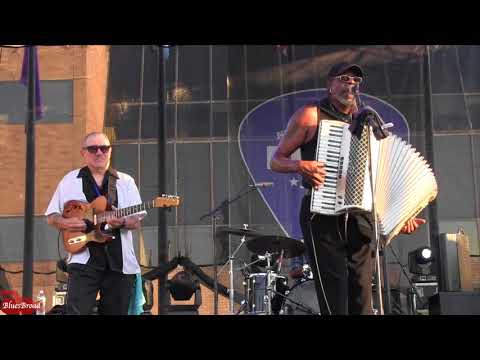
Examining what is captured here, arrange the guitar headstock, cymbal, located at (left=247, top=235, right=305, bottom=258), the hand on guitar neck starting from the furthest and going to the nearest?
cymbal, located at (left=247, top=235, right=305, bottom=258) < the guitar headstock < the hand on guitar neck

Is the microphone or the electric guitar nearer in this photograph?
the electric guitar

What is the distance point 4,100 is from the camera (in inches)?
269

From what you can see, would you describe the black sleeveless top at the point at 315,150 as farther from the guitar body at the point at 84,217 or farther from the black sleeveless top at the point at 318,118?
the guitar body at the point at 84,217

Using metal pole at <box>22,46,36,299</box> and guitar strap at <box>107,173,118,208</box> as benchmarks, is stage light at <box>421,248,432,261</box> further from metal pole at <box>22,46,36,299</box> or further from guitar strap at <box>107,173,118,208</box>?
metal pole at <box>22,46,36,299</box>

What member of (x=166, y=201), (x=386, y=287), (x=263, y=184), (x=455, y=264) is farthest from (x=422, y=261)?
(x=166, y=201)

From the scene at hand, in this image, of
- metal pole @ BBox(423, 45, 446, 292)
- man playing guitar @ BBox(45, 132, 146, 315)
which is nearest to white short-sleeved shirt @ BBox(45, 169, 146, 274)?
man playing guitar @ BBox(45, 132, 146, 315)

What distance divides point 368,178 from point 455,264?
3.75 ft

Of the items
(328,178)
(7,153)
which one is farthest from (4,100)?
(328,178)

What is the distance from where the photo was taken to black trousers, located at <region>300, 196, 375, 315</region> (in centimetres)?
524

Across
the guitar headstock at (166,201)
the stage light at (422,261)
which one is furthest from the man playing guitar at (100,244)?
the stage light at (422,261)

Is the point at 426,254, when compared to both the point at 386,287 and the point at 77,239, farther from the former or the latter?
the point at 77,239

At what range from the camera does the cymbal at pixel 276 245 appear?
6809 millimetres

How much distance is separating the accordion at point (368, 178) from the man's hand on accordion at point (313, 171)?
0.12ft
